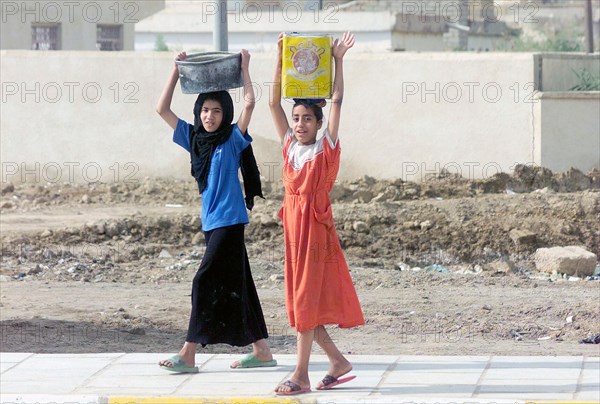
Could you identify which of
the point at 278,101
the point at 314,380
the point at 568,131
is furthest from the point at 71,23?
the point at 314,380

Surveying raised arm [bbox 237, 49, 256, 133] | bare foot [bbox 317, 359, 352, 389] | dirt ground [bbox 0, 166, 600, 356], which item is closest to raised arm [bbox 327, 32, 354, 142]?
raised arm [bbox 237, 49, 256, 133]

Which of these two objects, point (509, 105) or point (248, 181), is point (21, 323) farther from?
point (509, 105)

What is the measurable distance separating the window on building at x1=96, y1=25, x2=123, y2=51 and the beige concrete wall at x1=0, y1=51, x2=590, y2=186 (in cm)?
784

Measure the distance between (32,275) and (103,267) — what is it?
755mm

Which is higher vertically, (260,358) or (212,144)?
(212,144)

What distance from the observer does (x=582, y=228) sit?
1407 centimetres

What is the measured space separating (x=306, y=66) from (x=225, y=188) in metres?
0.92

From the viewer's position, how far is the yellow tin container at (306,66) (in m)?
6.21

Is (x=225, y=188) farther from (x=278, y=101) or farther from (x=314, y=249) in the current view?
(x=314, y=249)

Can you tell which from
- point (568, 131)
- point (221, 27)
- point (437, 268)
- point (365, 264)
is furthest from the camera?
point (568, 131)

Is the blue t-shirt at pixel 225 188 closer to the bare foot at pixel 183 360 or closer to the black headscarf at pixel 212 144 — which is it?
the black headscarf at pixel 212 144

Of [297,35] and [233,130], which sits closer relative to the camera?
[297,35]

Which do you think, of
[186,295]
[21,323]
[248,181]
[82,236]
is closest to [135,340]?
[21,323]

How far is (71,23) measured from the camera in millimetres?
23672
